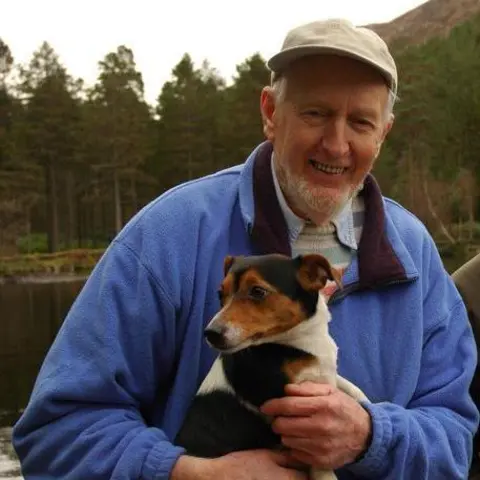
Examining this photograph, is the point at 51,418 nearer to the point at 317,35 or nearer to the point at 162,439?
the point at 162,439

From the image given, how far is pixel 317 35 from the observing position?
9.95ft

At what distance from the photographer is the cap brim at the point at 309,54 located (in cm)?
299

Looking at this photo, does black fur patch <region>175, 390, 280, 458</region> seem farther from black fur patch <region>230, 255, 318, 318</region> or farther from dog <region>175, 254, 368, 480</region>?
black fur patch <region>230, 255, 318, 318</region>

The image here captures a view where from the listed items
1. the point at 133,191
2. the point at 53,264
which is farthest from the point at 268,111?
the point at 133,191

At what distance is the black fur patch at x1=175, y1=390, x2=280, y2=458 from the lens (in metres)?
2.87

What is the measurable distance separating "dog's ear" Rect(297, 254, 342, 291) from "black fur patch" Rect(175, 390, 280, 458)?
0.43 metres

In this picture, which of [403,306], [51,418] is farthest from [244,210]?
[51,418]

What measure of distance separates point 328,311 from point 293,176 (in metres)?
0.48

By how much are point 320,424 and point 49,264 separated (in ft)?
153

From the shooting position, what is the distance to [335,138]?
9.94 feet

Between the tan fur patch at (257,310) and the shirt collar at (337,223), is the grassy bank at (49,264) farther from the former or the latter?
the tan fur patch at (257,310)

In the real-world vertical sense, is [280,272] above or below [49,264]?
above

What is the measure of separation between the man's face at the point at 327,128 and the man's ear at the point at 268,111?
0.07 metres

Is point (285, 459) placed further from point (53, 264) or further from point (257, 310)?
point (53, 264)
